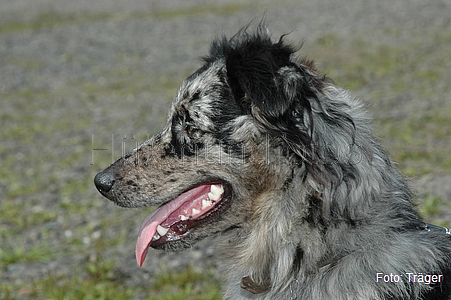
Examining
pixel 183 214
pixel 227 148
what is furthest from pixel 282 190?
pixel 183 214

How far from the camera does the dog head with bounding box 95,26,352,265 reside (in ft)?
10.1

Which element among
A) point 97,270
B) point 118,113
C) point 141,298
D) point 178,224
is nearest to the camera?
point 178,224

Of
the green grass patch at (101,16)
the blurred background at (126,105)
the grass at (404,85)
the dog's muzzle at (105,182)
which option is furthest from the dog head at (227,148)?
the green grass patch at (101,16)

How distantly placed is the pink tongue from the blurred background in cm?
150

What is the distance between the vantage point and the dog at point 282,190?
3.06 metres

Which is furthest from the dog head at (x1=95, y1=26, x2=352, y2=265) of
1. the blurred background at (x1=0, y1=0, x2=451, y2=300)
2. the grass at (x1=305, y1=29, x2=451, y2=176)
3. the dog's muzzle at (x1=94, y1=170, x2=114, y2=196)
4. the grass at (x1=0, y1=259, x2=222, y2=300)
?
the grass at (x1=305, y1=29, x2=451, y2=176)

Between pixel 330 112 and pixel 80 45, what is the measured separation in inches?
719

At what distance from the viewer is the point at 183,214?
11.4ft

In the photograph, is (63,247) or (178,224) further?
(63,247)

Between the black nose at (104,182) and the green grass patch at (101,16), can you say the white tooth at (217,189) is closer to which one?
the black nose at (104,182)

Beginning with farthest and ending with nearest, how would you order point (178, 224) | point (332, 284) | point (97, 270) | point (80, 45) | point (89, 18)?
1. point (89, 18)
2. point (80, 45)
3. point (97, 270)
4. point (178, 224)
5. point (332, 284)

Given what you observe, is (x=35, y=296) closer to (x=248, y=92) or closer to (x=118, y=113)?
(x=248, y=92)

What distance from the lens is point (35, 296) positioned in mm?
5184

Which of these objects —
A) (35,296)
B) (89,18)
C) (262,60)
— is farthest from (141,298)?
(89,18)
